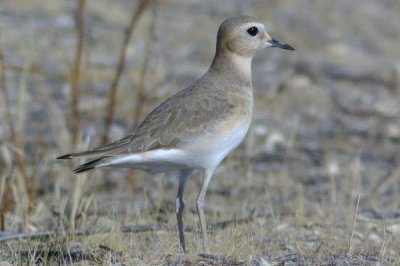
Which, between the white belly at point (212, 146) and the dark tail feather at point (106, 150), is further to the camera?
the white belly at point (212, 146)

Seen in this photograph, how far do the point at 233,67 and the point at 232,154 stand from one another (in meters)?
3.61

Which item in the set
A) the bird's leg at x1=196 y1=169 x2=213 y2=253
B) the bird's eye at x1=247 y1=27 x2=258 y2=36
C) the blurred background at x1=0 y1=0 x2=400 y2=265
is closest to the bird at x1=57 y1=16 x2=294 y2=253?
the bird's leg at x1=196 y1=169 x2=213 y2=253

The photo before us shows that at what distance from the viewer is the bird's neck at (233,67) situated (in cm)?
639

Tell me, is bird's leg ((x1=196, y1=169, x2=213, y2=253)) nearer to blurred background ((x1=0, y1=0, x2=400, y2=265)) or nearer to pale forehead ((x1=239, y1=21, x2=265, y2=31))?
blurred background ((x1=0, y1=0, x2=400, y2=265))

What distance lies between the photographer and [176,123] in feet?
19.4

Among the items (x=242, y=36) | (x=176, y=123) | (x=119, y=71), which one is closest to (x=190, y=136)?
(x=176, y=123)

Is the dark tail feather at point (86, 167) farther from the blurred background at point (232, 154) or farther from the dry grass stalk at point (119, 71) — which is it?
the dry grass stalk at point (119, 71)

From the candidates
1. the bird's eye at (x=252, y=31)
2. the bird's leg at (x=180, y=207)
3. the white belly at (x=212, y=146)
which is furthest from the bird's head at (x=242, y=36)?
the bird's leg at (x=180, y=207)

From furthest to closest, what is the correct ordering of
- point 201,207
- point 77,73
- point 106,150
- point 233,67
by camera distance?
point 77,73
point 233,67
point 201,207
point 106,150

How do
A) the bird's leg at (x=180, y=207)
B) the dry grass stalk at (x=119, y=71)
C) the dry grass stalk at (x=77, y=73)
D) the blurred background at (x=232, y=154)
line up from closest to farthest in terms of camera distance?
the bird's leg at (x=180, y=207), the blurred background at (x=232, y=154), the dry grass stalk at (x=77, y=73), the dry grass stalk at (x=119, y=71)

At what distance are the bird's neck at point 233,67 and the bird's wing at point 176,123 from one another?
25 centimetres

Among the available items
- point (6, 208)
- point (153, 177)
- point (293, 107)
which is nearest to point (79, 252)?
point (6, 208)

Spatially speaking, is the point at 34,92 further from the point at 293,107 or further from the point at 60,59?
the point at 293,107

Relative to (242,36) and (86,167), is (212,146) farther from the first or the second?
(242,36)
